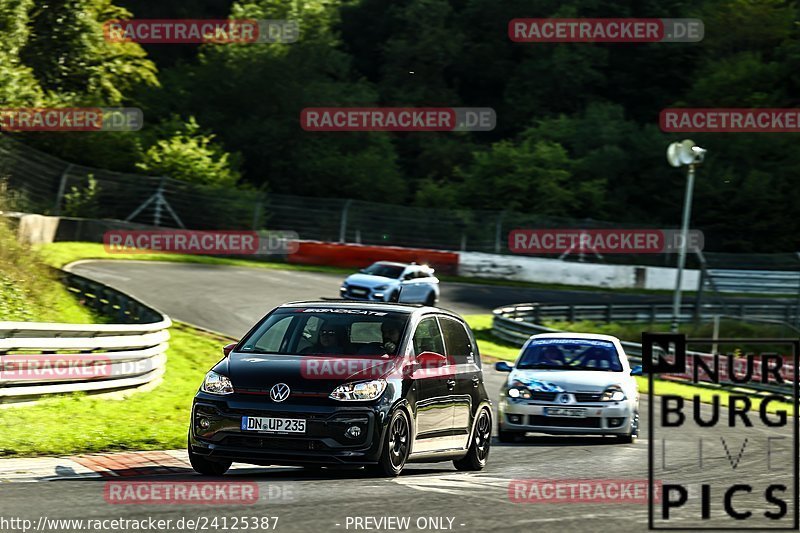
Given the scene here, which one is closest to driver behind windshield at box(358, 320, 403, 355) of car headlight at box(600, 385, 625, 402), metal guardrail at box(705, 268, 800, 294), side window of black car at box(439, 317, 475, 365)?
side window of black car at box(439, 317, 475, 365)

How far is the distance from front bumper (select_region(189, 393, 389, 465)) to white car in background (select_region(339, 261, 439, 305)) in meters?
21.1

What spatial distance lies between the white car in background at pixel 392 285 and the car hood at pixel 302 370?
20.4 metres

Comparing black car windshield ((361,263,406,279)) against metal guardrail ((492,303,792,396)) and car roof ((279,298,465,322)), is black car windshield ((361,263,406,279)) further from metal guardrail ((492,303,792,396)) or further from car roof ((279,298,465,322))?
car roof ((279,298,465,322))

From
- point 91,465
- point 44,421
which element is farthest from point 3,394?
point 91,465

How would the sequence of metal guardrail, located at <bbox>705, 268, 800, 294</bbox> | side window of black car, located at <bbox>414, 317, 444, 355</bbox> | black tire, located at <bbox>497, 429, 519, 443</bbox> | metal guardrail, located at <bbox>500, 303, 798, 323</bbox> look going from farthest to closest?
metal guardrail, located at <bbox>705, 268, 800, 294</bbox>
metal guardrail, located at <bbox>500, 303, 798, 323</bbox>
black tire, located at <bbox>497, 429, 519, 443</bbox>
side window of black car, located at <bbox>414, 317, 444, 355</bbox>

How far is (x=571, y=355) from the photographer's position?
55.2 feet

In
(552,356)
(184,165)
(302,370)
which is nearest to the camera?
(302,370)

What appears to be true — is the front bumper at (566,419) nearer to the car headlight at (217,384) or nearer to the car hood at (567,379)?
the car hood at (567,379)

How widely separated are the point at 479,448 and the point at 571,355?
15.4 feet

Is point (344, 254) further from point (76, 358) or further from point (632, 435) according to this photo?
point (76, 358)

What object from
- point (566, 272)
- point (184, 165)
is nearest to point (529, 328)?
point (566, 272)

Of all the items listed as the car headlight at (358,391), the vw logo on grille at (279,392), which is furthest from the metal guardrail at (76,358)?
the car headlight at (358,391)

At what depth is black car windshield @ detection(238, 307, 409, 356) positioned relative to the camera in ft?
36.4

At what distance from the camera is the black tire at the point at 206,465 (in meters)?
10.4
